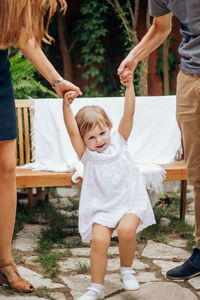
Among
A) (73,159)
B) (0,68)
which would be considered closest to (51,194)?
(73,159)

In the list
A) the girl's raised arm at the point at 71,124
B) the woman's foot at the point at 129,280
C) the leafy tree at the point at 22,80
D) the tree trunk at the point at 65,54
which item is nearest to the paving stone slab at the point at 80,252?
the woman's foot at the point at 129,280

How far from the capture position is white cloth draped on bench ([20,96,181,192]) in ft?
13.7

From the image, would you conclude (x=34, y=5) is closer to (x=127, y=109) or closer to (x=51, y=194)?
(x=127, y=109)

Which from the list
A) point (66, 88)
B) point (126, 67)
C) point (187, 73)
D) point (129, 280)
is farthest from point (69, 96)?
point (129, 280)

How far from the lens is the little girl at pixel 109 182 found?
2484 millimetres

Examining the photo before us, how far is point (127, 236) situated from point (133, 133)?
2075 mm

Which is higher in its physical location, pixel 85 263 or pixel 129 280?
pixel 129 280

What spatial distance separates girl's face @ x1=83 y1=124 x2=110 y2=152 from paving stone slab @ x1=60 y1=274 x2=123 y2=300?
82 cm

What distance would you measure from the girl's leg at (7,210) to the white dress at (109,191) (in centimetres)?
41

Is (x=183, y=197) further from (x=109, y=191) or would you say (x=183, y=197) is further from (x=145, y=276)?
(x=109, y=191)

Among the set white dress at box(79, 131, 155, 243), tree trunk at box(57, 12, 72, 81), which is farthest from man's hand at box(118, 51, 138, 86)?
tree trunk at box(57, 12, 72, 81)

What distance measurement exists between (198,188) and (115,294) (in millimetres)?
800

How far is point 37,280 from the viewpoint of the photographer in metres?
2.77

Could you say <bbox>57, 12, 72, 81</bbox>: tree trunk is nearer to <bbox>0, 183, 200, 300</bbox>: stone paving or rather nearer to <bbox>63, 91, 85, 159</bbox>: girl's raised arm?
<bbox>0, 183, 200, 300</bbox>: stone paving
